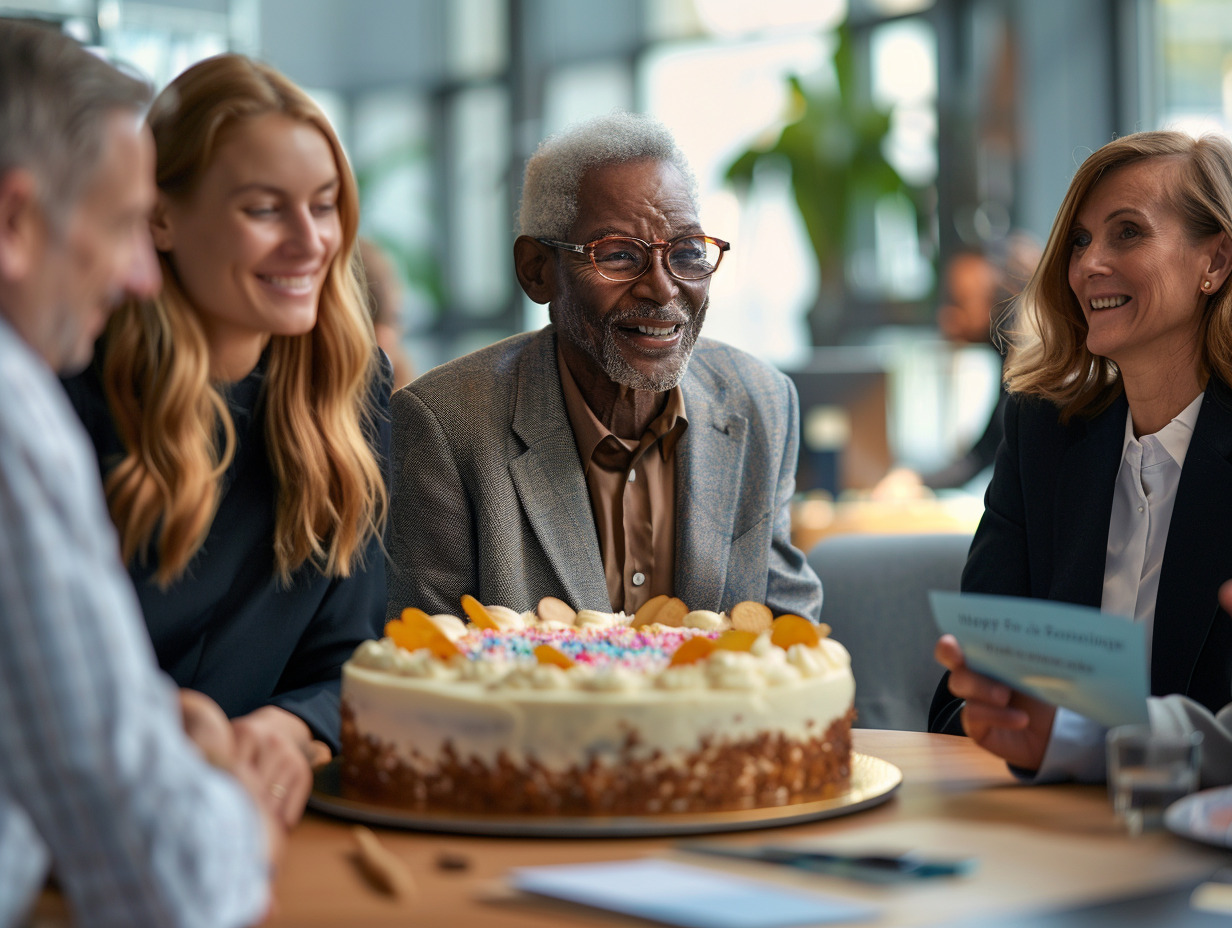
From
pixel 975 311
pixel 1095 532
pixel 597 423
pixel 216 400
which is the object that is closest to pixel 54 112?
pixel 216 400

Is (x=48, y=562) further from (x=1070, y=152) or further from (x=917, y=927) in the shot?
(x=1070, y=152)

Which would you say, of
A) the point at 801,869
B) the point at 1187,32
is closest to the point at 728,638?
the point at 801,869

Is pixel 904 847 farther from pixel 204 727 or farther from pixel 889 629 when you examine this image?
pixel 889 629

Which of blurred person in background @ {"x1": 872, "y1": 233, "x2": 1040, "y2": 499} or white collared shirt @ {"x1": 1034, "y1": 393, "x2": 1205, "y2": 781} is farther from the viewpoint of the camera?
blurred person in background @ {"x1": 872, "y1": 233, "x2": 1040, "y2": 499}

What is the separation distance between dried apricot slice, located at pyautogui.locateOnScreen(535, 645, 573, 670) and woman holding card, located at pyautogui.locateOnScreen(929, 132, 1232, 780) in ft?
2.75

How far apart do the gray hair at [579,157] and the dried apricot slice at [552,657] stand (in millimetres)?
1223

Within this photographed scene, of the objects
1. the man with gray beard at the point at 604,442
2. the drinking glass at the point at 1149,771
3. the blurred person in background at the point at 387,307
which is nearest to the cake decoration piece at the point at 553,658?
the drinking glass at the point at 1149,771

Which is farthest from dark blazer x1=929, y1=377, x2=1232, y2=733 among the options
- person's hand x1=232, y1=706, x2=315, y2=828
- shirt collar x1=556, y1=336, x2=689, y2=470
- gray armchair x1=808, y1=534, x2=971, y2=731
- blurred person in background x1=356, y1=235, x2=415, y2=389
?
blurred person in background x1=356, y1=235, x2=415, y2=389

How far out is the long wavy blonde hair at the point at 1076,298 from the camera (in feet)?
7.48

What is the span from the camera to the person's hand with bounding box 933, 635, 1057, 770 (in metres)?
1.58

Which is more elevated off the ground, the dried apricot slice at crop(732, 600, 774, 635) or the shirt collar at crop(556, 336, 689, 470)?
the shirt collar at crop(556, 336, 689, 470)

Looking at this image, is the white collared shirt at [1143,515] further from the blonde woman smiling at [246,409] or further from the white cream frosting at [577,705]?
the blonde woman smiling at [246,409]

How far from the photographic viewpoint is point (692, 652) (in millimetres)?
1508

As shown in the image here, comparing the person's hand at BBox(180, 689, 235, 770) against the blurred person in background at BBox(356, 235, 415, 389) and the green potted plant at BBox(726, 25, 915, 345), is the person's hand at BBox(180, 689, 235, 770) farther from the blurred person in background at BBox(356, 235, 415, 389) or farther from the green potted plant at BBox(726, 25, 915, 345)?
the green potted plant at BBox(726, 25, 915, 345)
